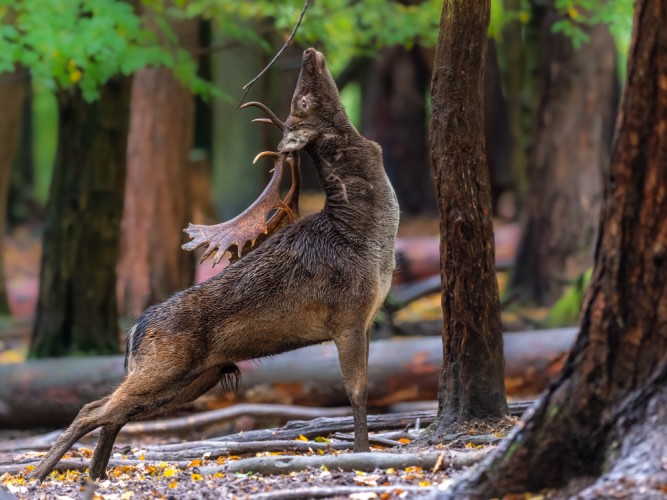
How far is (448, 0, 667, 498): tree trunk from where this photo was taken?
471cm

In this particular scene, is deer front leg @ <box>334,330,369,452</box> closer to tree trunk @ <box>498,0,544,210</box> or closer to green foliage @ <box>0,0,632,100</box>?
green foliage @ <box>0,0,632,100</box>

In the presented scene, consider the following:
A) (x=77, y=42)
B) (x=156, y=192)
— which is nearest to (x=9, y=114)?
(x=156, y=192)

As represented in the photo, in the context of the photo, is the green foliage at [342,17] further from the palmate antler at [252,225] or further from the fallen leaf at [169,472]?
the fallen leaf at [169,472]

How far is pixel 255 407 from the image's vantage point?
10.9 meters

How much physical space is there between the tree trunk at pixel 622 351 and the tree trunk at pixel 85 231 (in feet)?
26.7

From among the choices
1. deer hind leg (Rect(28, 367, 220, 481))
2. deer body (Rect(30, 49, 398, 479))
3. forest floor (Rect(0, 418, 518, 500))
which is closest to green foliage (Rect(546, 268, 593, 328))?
forest floor (Rect(0, 418, 518, 500))

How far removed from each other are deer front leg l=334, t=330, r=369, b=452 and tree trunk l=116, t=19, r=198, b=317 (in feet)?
29.4

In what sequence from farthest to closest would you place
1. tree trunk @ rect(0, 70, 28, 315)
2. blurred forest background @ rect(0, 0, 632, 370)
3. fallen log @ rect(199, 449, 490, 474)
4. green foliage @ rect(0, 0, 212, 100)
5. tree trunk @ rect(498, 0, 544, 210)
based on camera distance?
tree trunk @ rect(498, 0, 544, 210), tree trunk @ rect(0, 70, 28, 315), blurred forest background @ rect(0, 0, 632, 370), green foliage @ rect(0, 0, 212, 100), fallen log @ rect(199, 449, 490, 474)

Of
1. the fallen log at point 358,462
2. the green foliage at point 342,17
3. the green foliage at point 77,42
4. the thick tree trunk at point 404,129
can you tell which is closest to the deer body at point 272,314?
the fallen log at point 358,462

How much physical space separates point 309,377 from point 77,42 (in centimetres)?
426

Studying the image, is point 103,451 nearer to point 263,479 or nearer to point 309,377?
point 263,479

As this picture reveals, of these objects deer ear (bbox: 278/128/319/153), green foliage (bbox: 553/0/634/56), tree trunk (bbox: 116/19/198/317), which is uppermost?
green foliage (bbox: 553/0/634/56)

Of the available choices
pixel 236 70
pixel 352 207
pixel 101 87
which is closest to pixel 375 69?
pixel 236 70

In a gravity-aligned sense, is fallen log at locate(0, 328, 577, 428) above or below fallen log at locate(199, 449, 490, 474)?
above
